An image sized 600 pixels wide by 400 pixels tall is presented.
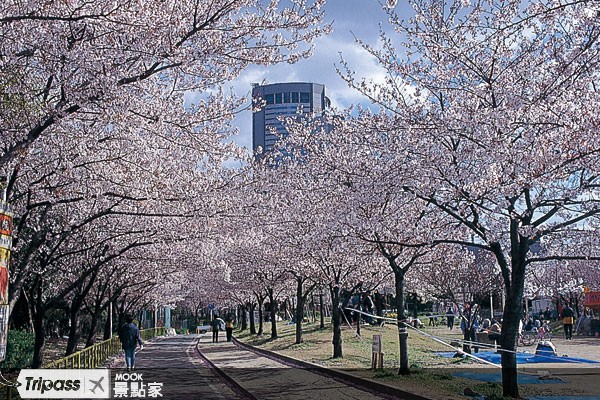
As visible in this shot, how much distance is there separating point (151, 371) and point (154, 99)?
11.4 metres

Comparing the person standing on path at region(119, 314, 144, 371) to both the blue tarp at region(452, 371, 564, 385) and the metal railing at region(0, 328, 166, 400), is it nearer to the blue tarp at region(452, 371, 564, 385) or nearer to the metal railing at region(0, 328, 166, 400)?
the metal railing at region(0, 328, 166, 400)

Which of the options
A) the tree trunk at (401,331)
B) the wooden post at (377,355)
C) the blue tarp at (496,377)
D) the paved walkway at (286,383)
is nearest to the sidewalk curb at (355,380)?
the paved walkway at (286,383)

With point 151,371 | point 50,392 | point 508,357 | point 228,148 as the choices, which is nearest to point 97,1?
point 228,148

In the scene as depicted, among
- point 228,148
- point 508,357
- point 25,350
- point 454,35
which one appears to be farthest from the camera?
point 25,350

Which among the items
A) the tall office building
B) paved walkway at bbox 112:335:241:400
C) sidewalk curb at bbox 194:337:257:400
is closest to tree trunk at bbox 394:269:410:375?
sidewalk curb at bbox 194:337:257:400

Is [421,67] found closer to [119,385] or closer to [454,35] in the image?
[454,35]

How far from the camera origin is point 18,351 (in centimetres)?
2114

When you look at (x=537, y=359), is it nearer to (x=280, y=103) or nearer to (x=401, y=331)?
(x=401, y=331)

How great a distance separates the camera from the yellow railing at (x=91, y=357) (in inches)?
526

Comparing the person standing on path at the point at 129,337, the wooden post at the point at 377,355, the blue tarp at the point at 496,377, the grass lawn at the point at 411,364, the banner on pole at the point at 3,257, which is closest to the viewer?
the banner on pole at the point at 3,257

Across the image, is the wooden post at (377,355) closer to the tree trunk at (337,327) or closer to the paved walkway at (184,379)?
the paved walkway at (184,379)

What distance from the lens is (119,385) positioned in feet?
44.9

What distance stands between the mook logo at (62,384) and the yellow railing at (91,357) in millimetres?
649

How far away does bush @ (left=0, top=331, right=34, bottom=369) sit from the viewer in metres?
20.2
